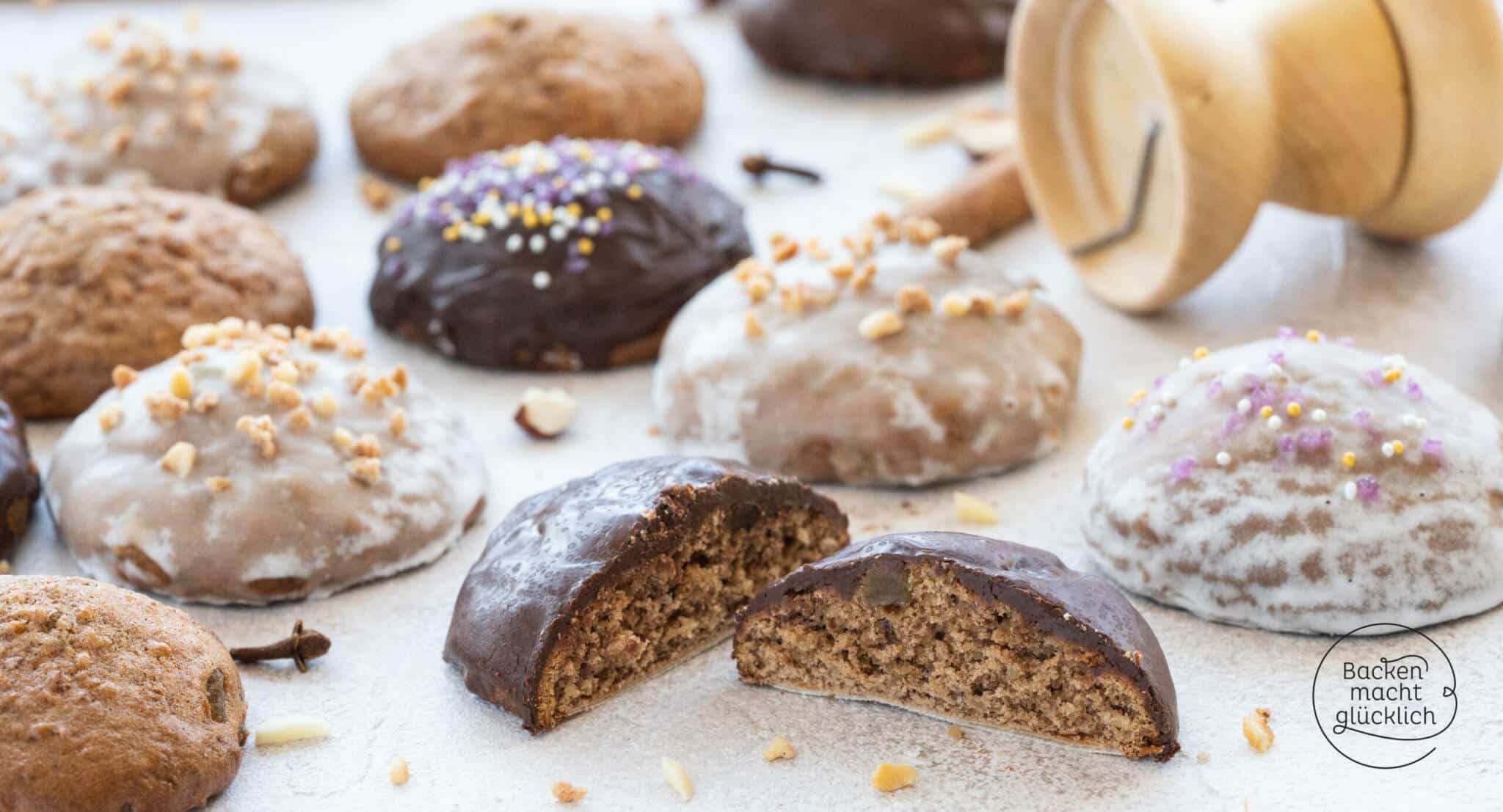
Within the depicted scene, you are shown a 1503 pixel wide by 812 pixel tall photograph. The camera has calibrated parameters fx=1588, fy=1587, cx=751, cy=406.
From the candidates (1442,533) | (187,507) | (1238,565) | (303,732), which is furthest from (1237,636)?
(187,507)

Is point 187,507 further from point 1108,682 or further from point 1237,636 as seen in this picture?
point 1237,636

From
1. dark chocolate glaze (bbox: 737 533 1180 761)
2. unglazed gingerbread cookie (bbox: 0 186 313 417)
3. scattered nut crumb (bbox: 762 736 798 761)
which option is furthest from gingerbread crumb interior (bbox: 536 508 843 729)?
unglazed gingerbread cookie (bbox: 0 186 313 417)

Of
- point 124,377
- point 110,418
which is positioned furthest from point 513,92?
point 110,418

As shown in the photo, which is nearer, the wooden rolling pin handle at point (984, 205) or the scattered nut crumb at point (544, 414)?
the scattered nut crumb at point (544, 414)

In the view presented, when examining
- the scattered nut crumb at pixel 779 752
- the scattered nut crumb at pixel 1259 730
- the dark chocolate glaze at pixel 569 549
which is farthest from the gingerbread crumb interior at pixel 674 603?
the scattered nut crumb at pixel 1259 730

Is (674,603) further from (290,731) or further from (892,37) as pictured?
(892,37)

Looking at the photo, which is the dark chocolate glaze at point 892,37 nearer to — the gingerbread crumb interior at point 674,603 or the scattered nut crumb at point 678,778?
the gingerbread crumb interior at point 674,603
